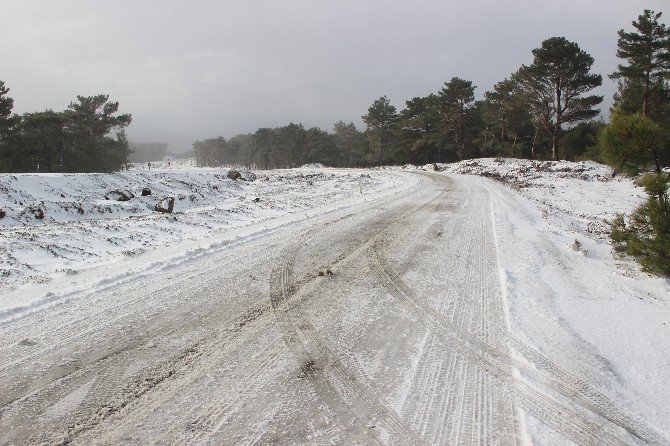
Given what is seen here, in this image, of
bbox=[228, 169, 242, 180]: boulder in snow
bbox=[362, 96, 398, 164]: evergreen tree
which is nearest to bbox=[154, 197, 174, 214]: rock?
bbox=[228, 169, 242, 180]: boulder in snow

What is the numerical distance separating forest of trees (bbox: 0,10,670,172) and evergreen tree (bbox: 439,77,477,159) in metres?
0.13

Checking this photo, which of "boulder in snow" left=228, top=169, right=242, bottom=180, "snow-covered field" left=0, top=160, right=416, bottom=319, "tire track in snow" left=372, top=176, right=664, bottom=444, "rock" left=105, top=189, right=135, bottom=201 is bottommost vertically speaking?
"tire track in snow" left=372, top=176, right=664, bottom=444

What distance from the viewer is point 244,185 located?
963 inches

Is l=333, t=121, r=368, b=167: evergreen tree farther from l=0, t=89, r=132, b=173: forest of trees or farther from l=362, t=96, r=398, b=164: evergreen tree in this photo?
l=0, t=89, r=132, b=173: forest of trees

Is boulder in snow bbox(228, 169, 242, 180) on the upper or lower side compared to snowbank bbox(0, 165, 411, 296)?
upper

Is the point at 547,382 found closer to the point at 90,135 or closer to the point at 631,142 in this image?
the point at 631,142

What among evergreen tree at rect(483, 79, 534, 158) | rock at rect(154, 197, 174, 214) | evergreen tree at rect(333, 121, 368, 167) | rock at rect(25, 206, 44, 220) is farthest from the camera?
evergreen tree at rect(333, 121, 368, 167)

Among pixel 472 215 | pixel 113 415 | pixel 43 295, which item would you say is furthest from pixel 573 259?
pixel 43 295

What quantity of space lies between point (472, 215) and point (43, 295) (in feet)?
32.7

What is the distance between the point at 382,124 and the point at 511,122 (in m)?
25.1

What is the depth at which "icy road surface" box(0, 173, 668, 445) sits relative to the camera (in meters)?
2.50

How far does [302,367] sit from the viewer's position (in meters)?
3.19

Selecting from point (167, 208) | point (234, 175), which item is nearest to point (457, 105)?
point (234, 175)

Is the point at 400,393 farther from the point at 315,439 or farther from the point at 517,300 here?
the point at 517,300
